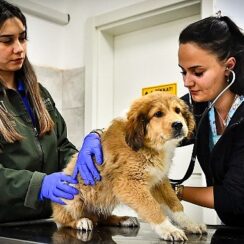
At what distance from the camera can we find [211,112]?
1.63 m

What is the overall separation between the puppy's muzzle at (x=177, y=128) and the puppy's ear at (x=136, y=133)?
0.10 m

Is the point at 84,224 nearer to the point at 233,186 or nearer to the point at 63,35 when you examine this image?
the point at 233,186

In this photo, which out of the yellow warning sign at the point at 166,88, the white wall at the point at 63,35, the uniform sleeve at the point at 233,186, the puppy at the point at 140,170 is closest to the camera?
the puppy at the point at 140,170

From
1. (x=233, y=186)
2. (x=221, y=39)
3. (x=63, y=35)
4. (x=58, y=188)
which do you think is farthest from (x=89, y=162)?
(x=63, y=35)

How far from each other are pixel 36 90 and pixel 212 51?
0.72 metres

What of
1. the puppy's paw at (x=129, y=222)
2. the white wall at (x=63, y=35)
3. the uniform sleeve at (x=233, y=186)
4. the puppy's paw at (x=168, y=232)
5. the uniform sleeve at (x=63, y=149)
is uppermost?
the white wall at (x=63, y=35)

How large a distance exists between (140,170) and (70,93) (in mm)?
1940

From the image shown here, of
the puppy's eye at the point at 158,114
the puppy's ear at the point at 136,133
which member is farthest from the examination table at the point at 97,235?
the puppy's eye at the point at 158,114

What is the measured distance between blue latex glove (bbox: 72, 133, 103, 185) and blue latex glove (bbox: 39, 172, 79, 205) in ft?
0.12

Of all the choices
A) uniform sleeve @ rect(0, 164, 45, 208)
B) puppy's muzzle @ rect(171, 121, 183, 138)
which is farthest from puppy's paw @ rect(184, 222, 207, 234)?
uniform sleeve @ rect(0, 164, 45, 208)

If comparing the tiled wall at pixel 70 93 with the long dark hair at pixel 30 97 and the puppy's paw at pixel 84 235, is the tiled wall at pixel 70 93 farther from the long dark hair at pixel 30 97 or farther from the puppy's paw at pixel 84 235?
the puppy's paw at pixel 84 235

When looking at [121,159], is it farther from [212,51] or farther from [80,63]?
[80,63]

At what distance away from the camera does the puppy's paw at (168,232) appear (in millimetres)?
1093

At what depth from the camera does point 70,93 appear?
10.1 feet
